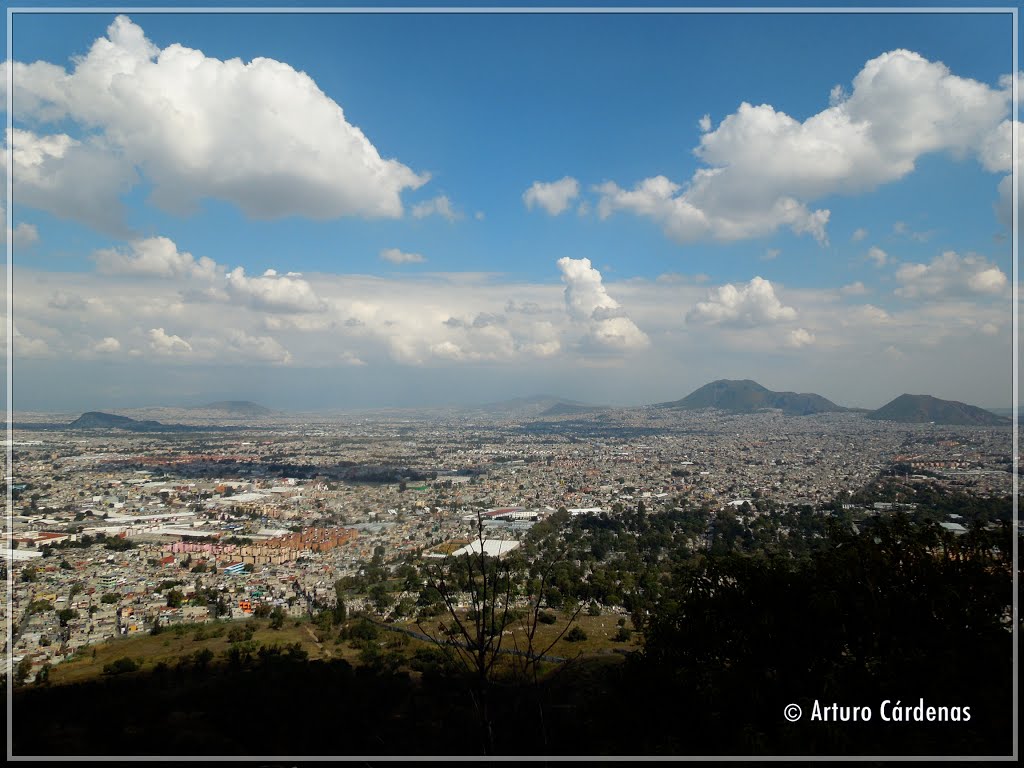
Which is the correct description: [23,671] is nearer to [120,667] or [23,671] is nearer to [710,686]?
[120,667]

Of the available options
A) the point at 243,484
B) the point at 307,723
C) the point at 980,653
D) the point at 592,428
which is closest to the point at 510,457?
the point at 243,484

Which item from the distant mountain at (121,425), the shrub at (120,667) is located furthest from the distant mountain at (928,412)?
the distant mountain at (121,425)

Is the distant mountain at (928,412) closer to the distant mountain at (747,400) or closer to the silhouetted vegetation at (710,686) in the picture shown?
the distant mountain at (747,400)

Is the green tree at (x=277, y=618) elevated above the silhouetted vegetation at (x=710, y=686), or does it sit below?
below

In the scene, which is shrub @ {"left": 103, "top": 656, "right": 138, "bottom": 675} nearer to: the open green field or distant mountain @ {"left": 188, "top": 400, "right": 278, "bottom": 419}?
the open green field

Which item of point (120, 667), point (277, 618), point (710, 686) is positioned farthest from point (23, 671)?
point (710, 686)

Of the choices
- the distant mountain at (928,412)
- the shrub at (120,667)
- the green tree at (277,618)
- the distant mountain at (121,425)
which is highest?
the distant mountain at (928,412)
